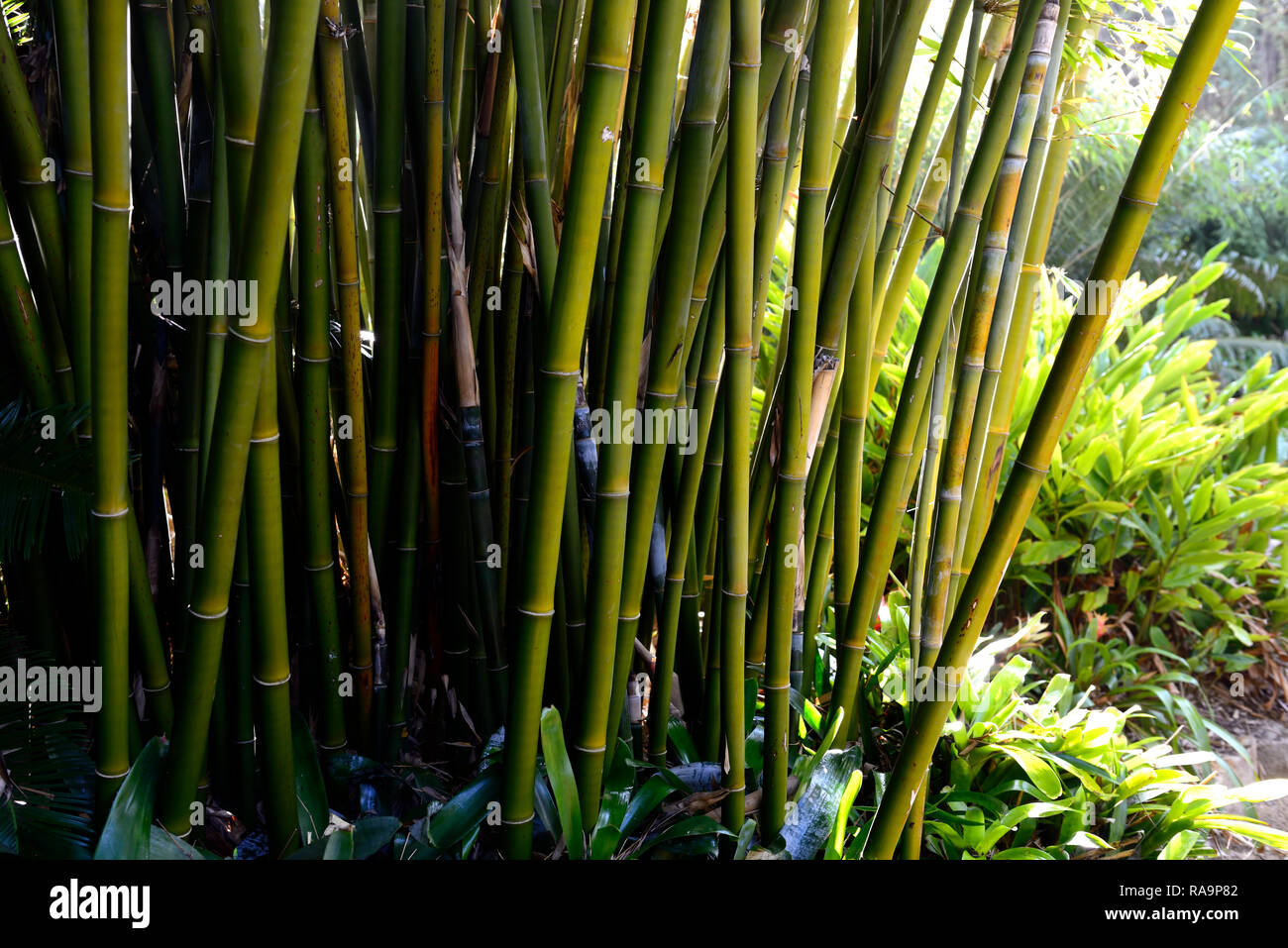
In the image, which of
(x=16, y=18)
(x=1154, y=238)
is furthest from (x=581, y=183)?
(x=1154, y=238)

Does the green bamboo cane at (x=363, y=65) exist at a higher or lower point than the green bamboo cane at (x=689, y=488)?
higher

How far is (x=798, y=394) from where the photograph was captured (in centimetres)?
92

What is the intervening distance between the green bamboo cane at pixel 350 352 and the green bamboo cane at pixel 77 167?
20 cm

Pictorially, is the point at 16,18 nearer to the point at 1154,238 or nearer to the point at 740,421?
the point at 740,421

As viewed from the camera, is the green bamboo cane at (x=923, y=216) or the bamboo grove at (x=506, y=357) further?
the green bamboo cane at (x=923, y=216)

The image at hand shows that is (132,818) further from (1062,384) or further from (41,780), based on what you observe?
(1062,384)

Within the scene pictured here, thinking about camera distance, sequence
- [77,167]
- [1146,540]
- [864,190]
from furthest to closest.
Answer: [1146,540] < [864,190] < [77,167]

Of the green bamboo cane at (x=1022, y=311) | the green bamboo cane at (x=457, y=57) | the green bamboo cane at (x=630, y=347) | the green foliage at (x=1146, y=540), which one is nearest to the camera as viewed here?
the green bamboo cane at (x=630, y=347)

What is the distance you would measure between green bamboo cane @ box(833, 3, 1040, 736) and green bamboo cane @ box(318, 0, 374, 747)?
0.58 m

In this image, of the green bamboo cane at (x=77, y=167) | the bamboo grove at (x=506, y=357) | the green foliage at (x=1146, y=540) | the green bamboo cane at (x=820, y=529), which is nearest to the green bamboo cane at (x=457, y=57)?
the bamboo grove at (x=506, y=357)

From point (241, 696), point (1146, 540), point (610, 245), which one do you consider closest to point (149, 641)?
point (241, 696)

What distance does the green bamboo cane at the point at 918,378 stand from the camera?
2.93ft

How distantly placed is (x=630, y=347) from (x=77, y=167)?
0.53 metres

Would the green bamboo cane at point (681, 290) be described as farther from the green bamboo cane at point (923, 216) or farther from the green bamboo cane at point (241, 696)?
the green bamboo cane at point (241, 696)
